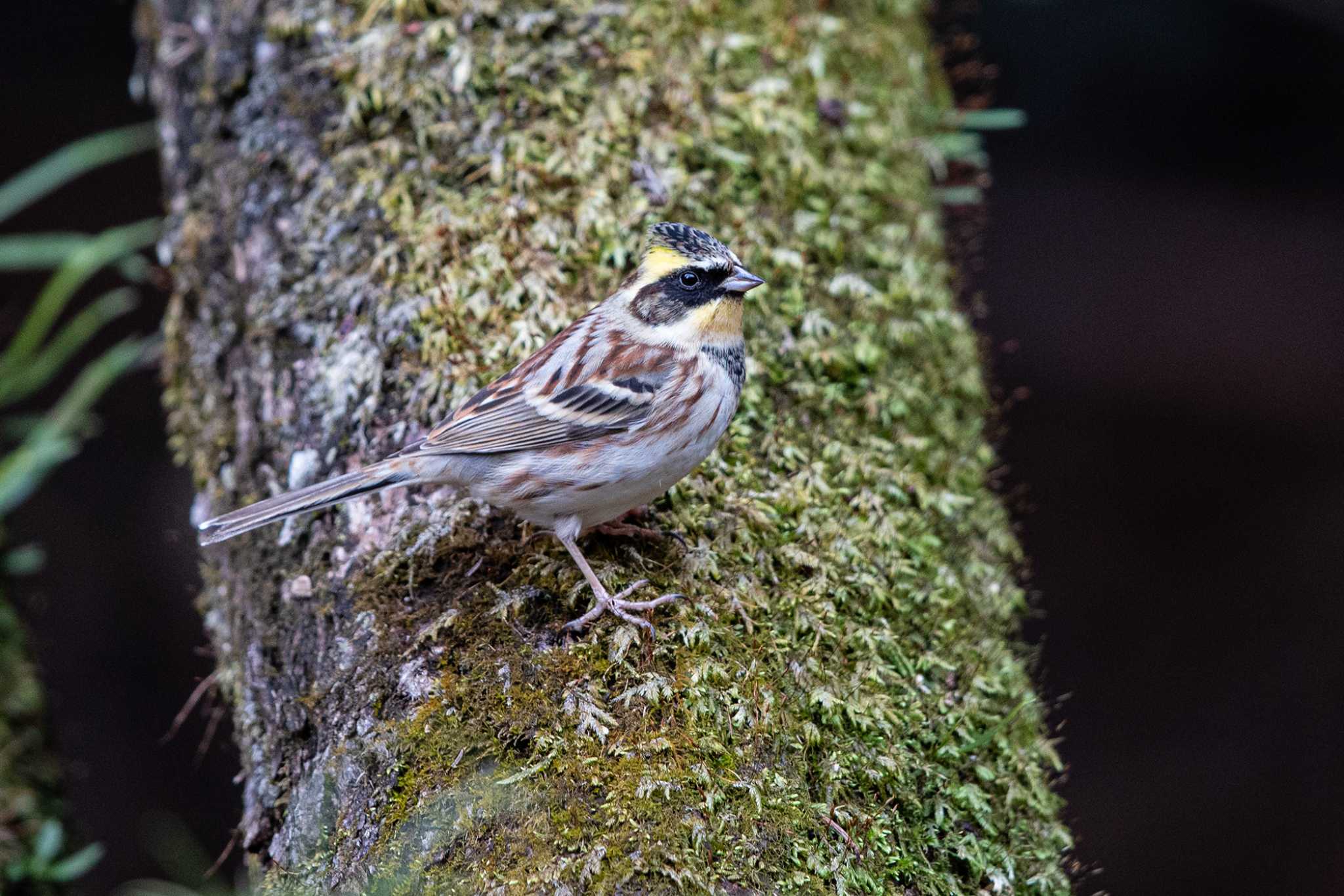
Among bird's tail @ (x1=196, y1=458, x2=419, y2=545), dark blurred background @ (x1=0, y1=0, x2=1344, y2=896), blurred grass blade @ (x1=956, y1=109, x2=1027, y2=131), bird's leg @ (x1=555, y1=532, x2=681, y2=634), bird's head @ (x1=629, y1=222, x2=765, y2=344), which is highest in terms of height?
bird's head @ (x1=629, y1=222, x2=765, y2=344)

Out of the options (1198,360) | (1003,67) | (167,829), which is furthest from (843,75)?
(167,829)

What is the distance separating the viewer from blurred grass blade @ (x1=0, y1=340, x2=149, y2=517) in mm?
4523

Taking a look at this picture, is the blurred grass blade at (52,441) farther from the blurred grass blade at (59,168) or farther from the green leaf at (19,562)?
the blurred grass blade at (59,168)

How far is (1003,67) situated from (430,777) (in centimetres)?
646

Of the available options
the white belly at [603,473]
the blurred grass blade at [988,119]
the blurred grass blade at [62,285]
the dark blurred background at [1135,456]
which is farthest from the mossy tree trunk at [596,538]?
the dark blurred background at [1135,456]

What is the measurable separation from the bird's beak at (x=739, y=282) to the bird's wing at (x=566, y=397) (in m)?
0.29

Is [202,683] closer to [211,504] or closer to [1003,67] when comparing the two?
[211,504]

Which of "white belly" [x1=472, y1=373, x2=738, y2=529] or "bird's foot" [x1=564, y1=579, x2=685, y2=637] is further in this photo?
"white belly" [x1=472, y1=373, x2=738, y2=529]

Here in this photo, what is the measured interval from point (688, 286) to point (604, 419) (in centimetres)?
53

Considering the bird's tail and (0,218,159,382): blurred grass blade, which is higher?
the bird's tail

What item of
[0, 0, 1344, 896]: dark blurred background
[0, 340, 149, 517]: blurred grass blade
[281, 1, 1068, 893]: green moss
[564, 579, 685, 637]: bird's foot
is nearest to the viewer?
[281, 1, 1068, 893]: green moss

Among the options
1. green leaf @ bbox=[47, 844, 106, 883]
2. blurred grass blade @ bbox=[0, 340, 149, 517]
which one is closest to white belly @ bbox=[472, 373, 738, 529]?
green leaf @ bbox=[47, 844, 106, 883]

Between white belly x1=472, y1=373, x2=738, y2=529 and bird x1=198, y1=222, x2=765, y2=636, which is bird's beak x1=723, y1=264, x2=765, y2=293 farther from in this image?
white belly x1=472, y1=373, x2=738, y2=529

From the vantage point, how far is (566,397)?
3.26 m
